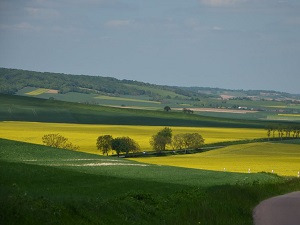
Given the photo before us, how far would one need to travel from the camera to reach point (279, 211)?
73.2ft

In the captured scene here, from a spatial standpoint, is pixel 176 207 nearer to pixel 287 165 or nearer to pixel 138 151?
pixel 287 165

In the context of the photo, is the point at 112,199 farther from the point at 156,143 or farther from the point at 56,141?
the point at 156,143

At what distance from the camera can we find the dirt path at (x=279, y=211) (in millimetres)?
20047

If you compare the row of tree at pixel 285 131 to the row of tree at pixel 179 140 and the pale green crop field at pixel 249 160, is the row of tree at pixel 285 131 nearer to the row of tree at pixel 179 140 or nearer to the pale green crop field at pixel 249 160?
the row of tree at pixel 179 140

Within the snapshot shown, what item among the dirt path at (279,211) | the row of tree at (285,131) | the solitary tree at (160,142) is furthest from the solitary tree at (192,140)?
the dirt path at (279,211)

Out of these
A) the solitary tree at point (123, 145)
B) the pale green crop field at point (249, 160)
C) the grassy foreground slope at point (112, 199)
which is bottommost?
the pale green crop field at point (249, 160)

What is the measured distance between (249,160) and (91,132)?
37.5 meters

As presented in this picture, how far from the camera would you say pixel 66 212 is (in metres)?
16.6

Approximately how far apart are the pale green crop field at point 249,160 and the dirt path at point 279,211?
2388 centimetres

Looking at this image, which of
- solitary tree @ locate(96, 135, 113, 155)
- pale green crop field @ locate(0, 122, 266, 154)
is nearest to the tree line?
solitary tree @ locate(96, 135, 113, 155)

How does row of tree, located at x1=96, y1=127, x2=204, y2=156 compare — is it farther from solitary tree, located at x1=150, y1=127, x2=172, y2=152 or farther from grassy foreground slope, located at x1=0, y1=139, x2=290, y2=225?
grassy foreground slope, located at x1=0, y1=139, x2=290, y2=225

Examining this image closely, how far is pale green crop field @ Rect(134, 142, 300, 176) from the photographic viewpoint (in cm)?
5509

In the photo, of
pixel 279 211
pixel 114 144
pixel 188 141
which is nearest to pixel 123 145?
pixel 114 144

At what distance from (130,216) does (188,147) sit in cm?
7156
